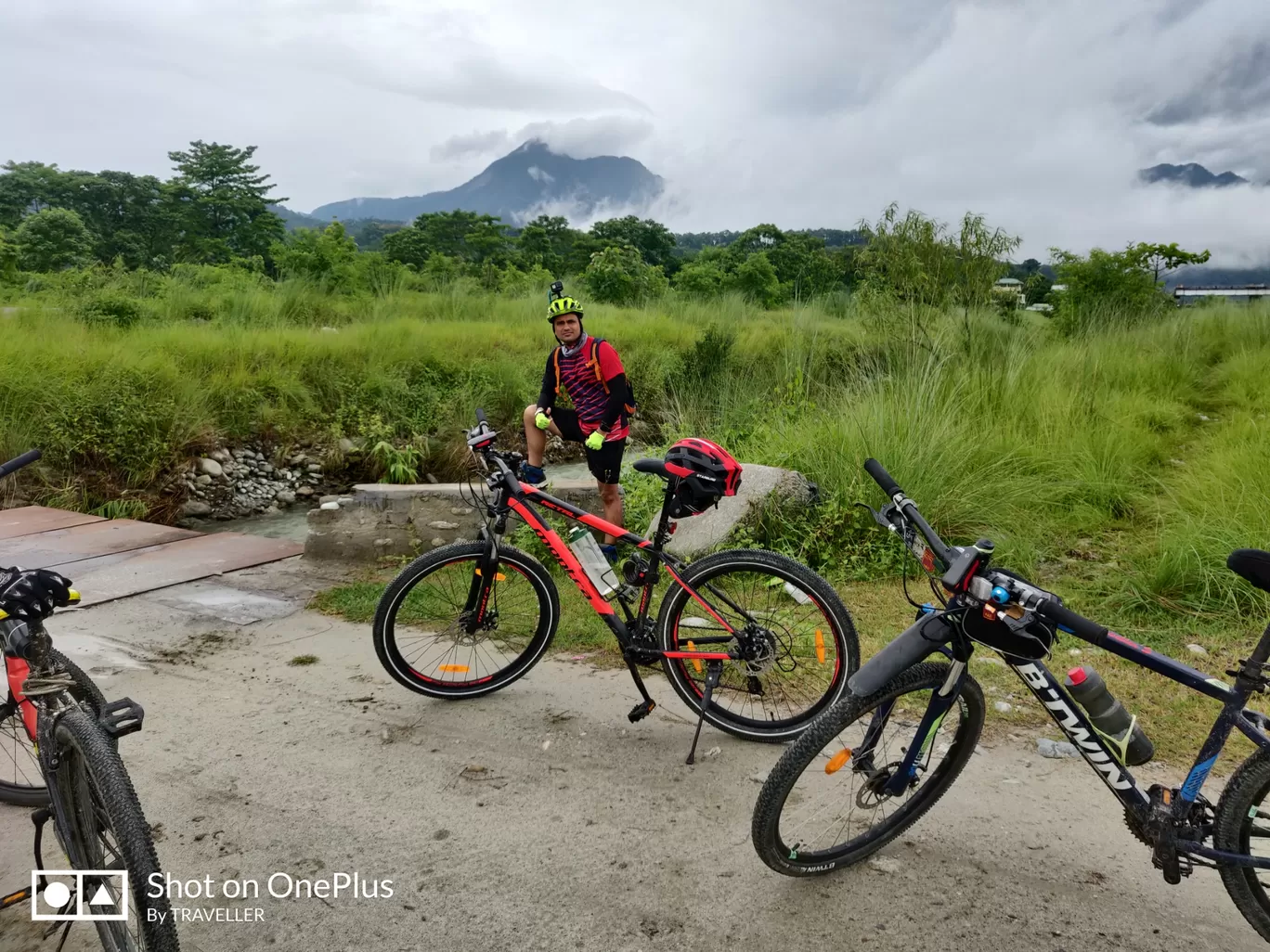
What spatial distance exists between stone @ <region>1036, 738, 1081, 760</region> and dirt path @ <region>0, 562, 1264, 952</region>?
62 millimetres

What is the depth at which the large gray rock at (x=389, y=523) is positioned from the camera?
5.68m

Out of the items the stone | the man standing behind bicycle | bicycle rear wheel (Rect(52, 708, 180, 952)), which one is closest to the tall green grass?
the man standing behind bicycle

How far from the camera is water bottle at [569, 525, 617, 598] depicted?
128 inches

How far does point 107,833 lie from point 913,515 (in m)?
2.17

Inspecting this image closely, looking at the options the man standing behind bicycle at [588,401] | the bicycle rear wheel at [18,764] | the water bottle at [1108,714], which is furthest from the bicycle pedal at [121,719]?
the man standing behind bicycle at [588,401]

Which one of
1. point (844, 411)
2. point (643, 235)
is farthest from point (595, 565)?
point (643, 235)

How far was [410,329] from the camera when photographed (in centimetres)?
1099

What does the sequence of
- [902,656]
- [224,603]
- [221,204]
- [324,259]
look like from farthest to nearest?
[221,204] < [324,259] < [224,603] < [902,656]

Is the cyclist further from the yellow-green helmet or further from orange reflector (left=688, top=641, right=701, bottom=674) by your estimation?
the yellow-green helmet

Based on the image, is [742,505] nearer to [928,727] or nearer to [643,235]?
[928,727]

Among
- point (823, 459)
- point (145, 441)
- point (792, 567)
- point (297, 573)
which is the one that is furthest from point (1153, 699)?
point (145, 441)

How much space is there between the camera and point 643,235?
4284 cm

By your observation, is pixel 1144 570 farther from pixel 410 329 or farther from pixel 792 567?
pixel 410 329

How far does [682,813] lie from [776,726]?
0.68m
